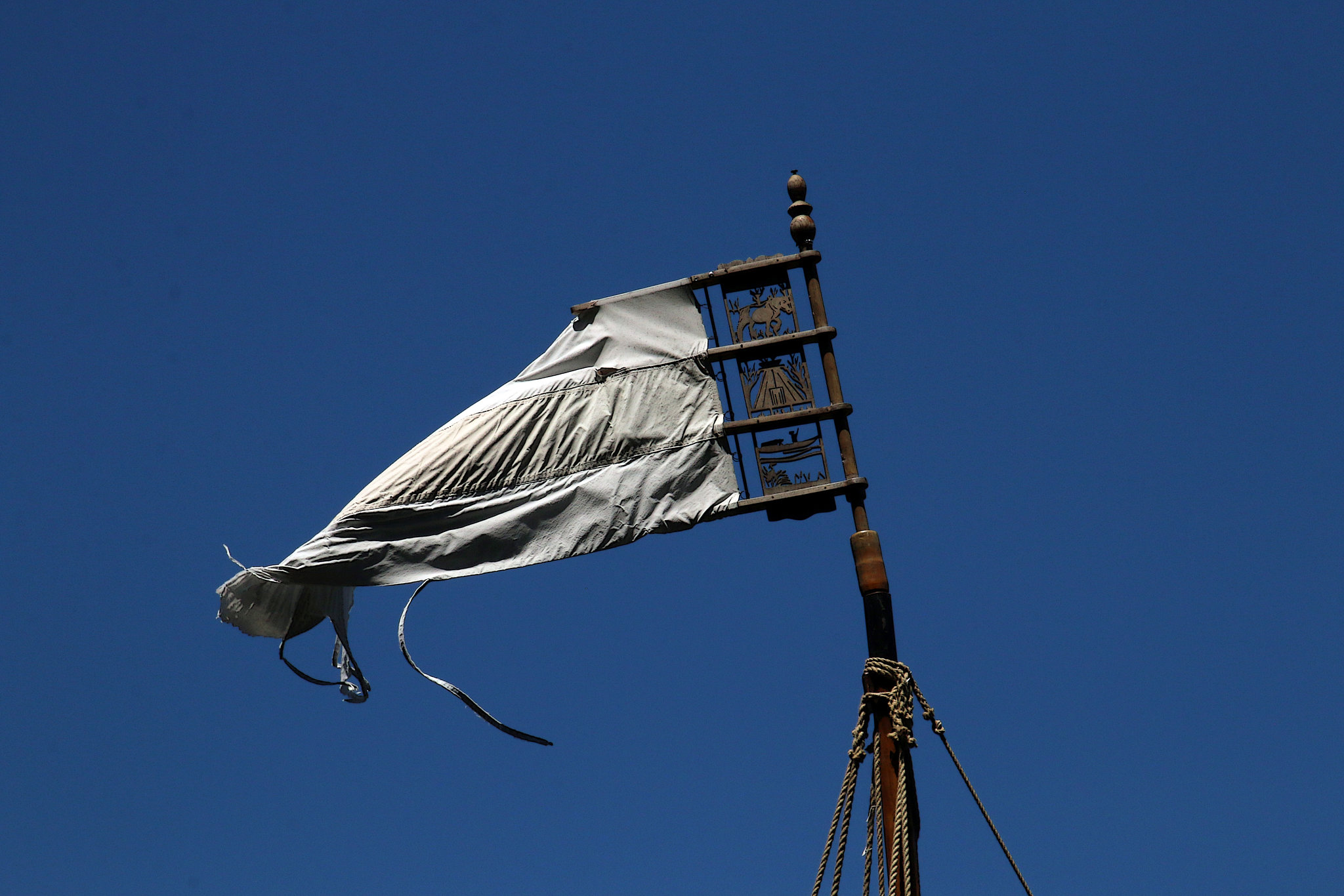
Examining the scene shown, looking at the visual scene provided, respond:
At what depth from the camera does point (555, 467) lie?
10.4m

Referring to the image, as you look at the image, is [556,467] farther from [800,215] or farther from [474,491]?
[800,215]

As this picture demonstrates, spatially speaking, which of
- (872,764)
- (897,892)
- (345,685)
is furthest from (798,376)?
(345,685)

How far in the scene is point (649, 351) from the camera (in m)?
10.3

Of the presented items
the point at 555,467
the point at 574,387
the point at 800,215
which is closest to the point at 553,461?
the point at 555,467

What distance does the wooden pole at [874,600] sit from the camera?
8938 millimetres

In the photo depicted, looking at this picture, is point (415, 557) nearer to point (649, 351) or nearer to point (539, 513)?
point (539, 513)

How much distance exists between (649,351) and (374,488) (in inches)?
85.6

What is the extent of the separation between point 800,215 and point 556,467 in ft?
7.90

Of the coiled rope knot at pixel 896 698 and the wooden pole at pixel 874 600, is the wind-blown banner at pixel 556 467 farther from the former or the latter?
the coiled rope knot at pixel 896 698

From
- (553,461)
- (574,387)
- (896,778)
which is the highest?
(574,387)

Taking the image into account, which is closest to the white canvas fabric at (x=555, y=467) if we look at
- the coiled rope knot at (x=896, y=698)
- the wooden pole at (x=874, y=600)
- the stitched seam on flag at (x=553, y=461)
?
the stitched seam on flag at (x=553, y=461)

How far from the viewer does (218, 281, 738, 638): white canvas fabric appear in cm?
1011

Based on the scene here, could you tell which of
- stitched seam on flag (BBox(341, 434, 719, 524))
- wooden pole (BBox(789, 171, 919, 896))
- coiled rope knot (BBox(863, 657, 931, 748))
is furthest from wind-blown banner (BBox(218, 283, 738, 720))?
coiled rope knot (BBox(863, 657, 931, 748))

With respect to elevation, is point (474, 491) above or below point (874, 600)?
above
